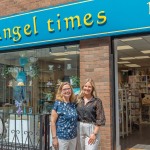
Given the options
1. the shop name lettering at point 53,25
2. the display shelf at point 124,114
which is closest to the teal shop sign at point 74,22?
the shop name lettering at point 53,25

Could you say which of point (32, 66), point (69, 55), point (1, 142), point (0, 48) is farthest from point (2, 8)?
point (1, 142)

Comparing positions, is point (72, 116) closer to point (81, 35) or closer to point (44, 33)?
point (81, 35)

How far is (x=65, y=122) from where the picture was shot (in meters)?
4.73

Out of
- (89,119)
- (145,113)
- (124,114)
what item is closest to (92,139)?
(89,119)

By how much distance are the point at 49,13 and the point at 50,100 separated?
7.10 feet

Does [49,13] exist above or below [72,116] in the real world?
above

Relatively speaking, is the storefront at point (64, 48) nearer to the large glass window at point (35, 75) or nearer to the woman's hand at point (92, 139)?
the large glass window at point (35, 75)

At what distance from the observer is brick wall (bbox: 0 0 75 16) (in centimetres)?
777

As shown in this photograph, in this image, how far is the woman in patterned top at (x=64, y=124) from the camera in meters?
4.70

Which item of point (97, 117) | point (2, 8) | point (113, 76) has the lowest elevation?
point (97, 117)

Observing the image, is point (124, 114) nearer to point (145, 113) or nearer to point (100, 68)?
point (100, 68)

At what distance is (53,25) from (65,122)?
3.36 meters

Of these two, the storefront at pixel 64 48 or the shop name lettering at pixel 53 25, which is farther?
the shop name lettering at pixel 53 25

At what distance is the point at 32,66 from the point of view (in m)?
8.54
